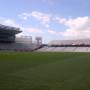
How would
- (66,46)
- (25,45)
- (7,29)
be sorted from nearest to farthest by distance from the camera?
(7,29)
(25,45)
(66,46)

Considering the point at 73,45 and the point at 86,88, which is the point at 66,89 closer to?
the point at 86,88

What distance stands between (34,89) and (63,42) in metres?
96.0

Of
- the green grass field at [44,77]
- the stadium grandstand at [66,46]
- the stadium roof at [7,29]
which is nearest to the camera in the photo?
the green grass field at [44,77]

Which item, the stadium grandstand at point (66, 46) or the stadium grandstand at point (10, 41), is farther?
the stadium grandstand at point (66, 46)

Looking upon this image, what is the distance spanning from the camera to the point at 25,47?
93250mm

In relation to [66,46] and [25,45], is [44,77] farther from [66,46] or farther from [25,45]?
[66,46]

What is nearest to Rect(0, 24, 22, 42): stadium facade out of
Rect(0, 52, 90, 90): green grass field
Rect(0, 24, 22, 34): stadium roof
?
Rect(0, 24, 22, 34): stadium roof

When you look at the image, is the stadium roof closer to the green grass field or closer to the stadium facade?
the stadium facade

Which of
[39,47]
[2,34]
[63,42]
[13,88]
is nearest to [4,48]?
[2,34]

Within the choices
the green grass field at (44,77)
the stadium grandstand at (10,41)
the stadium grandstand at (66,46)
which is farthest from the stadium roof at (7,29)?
the green grass field at (44,77)

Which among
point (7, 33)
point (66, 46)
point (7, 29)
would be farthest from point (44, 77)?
point (66, 46)

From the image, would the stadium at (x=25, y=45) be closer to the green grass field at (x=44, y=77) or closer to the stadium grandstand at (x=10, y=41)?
the stadium grandstand at (x=10, y=41)

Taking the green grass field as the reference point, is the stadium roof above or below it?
above

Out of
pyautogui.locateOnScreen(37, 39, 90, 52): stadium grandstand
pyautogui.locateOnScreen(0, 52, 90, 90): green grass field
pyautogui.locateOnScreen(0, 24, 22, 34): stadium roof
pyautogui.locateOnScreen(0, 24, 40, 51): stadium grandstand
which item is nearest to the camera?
pyautogui.locateOnScreen(0, 52, 90, 90): green grass field
